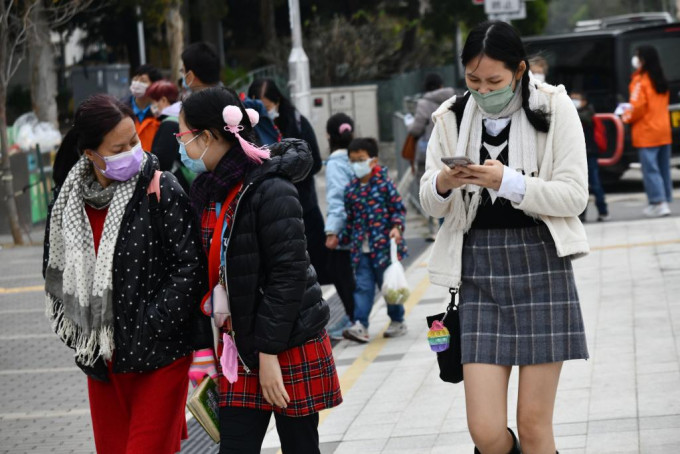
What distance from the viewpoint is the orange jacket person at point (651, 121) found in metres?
13.0

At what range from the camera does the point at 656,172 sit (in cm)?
1305

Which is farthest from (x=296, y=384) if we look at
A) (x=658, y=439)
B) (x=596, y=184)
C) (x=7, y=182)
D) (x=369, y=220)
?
(x=7, y=182)

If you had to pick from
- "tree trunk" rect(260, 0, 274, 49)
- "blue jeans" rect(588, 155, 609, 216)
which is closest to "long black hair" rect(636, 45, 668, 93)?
"blue jeans" rect(588, 155, 609, 216)

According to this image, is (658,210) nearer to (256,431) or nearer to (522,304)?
(522,304)

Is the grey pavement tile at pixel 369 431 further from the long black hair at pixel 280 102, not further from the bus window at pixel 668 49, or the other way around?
the bus window at pixel 668 49

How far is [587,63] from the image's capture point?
51.6 feet

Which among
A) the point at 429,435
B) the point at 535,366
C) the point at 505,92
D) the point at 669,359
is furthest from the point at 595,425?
the point at 505,92

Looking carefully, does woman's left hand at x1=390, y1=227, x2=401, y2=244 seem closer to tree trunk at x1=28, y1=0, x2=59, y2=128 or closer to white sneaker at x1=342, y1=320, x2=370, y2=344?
white sneaker at x1=342, y1=320, x2=370, y2=344

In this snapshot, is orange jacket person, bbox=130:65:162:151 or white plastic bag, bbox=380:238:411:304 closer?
orange jacket person, bbox=130:65:162:151

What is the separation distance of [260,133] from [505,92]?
347 cm

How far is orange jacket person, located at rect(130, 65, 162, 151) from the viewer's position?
24.7ft

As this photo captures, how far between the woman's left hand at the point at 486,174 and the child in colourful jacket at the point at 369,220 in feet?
14.1

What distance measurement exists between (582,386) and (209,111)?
3190 millimetres

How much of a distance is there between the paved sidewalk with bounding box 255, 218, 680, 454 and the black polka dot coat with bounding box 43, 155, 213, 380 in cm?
188
